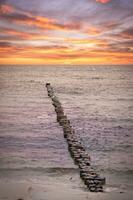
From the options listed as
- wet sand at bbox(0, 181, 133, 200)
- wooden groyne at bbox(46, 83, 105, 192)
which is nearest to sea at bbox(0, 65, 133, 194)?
wooden groyne at bbox(46, 83, 105, 192)

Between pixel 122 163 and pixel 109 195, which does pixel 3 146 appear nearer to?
pixel 122 163

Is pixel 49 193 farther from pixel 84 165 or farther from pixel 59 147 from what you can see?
pixel 59 147

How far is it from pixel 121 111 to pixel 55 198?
18.5 metres

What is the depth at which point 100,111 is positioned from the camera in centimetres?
2600

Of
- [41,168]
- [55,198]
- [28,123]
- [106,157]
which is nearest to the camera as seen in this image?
[55,198]

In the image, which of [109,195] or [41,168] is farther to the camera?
[41,168]

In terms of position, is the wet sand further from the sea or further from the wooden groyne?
the sea

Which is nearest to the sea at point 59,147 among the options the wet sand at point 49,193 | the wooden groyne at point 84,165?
the wooden groyne at point 84,165

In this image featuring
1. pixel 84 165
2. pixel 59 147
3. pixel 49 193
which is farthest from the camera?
pixel 59 147

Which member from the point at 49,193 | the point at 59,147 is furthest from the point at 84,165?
the point at 59,147

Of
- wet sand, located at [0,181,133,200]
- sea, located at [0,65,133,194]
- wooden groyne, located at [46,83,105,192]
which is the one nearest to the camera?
wet sand, located at [0,181,133,200]

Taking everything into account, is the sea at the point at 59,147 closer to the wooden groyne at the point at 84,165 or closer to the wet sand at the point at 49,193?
the wooden groyne at the point at 84,165

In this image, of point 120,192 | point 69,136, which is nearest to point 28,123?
point 69,136

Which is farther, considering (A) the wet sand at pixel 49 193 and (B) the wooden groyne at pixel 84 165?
(B) the wooden groyne at pixel 84 165
